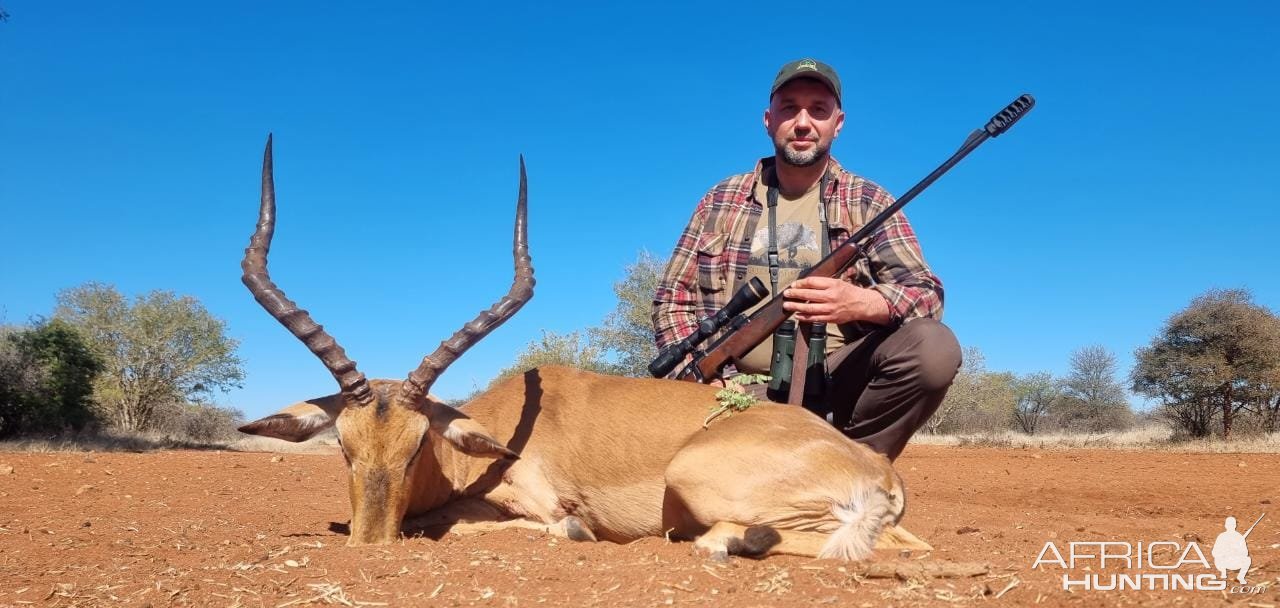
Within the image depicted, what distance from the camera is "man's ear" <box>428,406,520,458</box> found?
511 cm

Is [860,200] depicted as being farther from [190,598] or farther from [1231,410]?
[1231,410]

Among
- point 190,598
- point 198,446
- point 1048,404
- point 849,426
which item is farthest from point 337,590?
point 1048,404

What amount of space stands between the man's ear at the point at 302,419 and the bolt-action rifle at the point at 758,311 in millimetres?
2146

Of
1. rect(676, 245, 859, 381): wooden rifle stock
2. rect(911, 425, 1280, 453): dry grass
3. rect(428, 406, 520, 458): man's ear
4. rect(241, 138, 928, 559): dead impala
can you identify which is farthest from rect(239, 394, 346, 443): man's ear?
rect(911, 425, 1280, 453): dry grass

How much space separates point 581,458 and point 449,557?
→ 1.26m

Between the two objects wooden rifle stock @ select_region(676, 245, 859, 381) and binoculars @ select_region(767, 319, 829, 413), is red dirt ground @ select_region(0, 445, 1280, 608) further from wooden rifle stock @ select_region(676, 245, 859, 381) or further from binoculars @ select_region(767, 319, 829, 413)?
wooden rifle stock @ select_region(676, 245, 859, 381)

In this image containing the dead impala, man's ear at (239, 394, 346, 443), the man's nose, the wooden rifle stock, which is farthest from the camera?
the man's nose

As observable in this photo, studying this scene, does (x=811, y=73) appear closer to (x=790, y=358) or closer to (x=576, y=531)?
(x=790, y=358)

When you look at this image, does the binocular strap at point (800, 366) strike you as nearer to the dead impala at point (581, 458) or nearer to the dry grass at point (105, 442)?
the dead impala at point (581, 458)

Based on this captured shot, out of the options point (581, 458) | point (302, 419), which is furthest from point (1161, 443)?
point (302, 419)

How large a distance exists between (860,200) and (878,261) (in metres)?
0.48

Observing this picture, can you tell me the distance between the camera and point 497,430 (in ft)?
18.3

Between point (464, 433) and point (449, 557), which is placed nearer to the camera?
point (449, 557)

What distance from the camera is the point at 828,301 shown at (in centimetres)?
555
